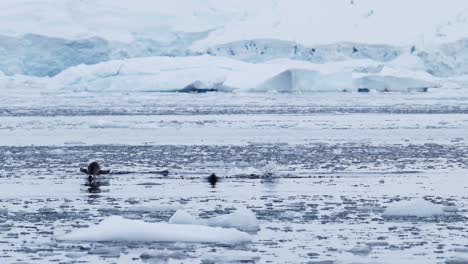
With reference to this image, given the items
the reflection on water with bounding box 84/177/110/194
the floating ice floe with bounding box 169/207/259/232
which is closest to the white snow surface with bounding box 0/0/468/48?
the reflection on water with bounding box 84/177/110/194

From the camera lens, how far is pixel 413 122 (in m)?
26.9

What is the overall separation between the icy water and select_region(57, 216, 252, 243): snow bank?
12 cm

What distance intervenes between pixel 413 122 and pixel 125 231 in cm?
1948

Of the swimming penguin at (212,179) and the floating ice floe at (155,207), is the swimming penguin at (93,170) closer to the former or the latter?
the swimming penguin at (212,179)

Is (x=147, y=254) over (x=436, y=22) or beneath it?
beneath

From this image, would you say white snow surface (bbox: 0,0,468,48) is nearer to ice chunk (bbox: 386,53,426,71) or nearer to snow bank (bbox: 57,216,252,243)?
ice chunk (bbox: 386,53,426,71)

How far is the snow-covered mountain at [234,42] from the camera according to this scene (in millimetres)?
45406

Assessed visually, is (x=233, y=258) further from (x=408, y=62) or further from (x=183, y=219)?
(x=408, y=62)

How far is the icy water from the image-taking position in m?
7.65

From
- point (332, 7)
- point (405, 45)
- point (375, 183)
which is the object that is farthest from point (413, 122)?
point (332, 7)

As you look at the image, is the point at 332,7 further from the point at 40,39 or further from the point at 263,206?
the point at 263,206

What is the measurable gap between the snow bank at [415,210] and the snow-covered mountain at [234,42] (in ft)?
106

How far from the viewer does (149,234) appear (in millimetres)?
8062

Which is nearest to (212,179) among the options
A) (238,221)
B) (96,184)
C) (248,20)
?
(96,184)
